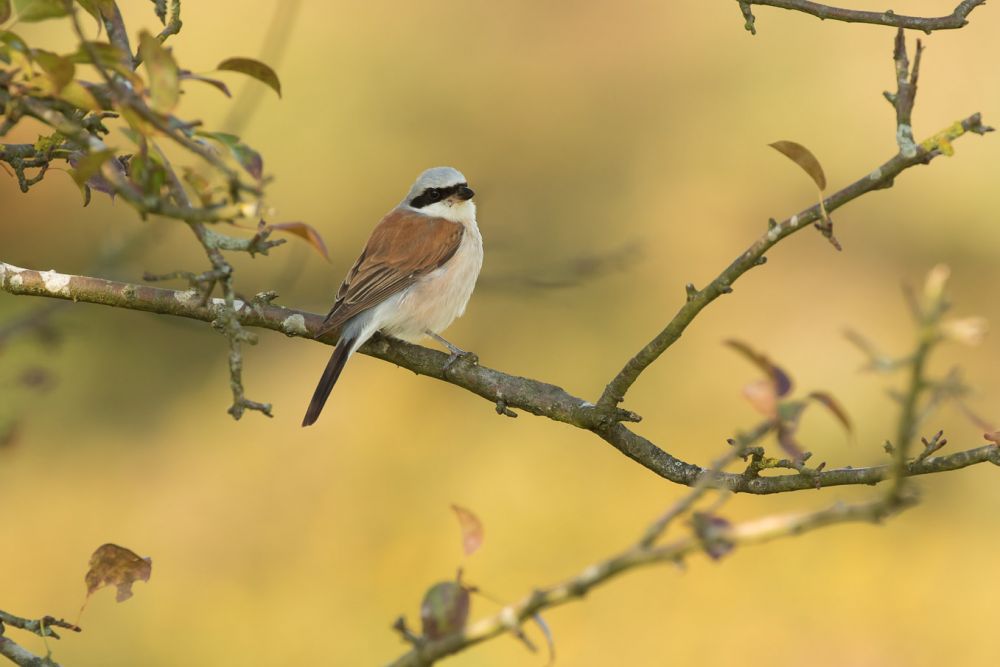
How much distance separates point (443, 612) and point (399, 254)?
9.98 ft

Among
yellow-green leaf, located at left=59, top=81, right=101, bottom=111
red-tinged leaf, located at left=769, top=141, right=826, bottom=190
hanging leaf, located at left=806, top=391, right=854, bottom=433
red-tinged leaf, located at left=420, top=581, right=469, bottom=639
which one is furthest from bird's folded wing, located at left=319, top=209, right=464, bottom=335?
hanging leaf, located at left=806, top=391, right=854, bottom=433

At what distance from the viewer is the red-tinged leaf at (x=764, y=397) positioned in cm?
A: 154

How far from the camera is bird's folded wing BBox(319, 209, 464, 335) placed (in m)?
4.17

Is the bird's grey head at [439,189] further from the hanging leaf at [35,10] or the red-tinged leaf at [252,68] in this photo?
the hanging leaf at [35,10]

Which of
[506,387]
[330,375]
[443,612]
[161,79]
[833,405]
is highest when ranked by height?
[330,375]

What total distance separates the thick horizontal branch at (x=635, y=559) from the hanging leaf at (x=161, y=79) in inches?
36.0

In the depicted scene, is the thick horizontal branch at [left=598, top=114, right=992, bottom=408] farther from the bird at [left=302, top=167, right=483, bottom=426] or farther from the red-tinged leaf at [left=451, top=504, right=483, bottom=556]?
the bird at [left=302, top=167, right=483, bottom=426]

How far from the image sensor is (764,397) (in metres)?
1.55

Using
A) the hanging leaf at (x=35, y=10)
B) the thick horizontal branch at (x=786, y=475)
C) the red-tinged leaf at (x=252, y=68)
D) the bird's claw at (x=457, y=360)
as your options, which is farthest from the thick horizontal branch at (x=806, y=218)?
the hanging leaf at (x=35, y=10)

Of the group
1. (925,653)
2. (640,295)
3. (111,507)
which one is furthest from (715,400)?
(111,507)

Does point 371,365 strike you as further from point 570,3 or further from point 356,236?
point 570,3

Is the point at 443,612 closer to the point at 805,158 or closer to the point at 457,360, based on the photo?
the point at 805,158

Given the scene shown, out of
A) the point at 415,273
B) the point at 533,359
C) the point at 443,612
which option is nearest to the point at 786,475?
the point at 443,612

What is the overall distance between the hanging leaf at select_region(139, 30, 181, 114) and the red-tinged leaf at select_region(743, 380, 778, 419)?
98 centimetres
